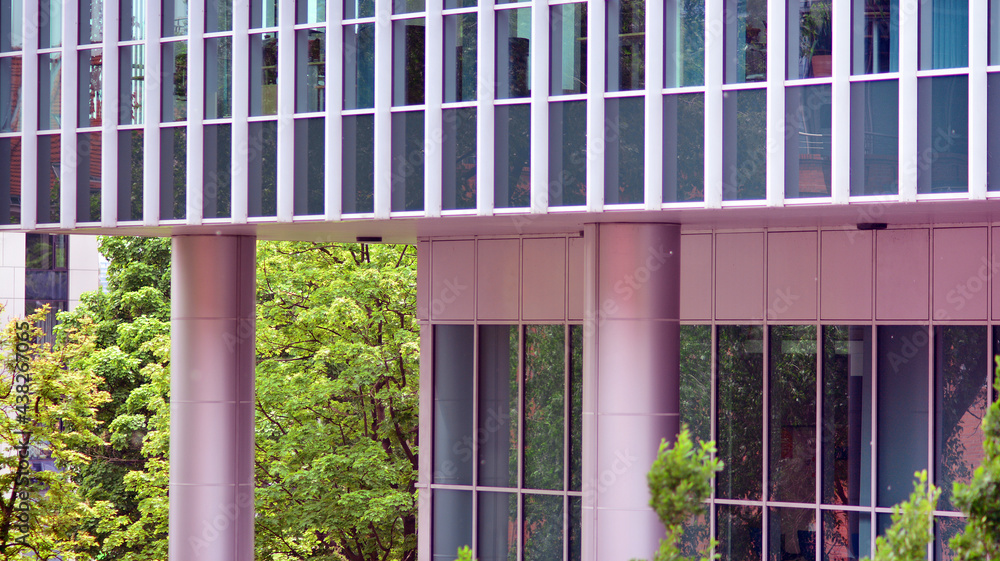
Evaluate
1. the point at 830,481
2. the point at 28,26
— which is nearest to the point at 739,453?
the point at 830,481

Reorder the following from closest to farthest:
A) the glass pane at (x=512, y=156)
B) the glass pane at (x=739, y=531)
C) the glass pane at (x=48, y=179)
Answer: the glass pane at (x=512, y=156) → the glass pane at (x=739, y=531) → the glass pane at (x=48, y=179)

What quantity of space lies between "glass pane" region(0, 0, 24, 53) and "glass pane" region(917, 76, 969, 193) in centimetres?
1618

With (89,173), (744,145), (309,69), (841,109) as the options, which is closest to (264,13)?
(309,69)

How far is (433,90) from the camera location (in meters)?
20.0

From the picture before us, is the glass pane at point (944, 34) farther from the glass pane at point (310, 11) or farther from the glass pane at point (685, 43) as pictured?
the glass pane at point (310, 11)

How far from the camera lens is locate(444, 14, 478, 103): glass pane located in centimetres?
1992

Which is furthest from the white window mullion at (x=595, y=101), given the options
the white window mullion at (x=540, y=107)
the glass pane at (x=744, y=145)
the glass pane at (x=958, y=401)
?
the glass pane at (x=958, y=401)

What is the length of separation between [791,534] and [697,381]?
3.09 metres

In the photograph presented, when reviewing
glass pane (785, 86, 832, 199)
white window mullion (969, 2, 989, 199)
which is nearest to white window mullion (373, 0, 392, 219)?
glass pane (785, 86, 832, 199)

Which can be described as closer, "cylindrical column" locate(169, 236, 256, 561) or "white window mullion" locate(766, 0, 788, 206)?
"white window mullion" locate(766, 0, 788, 206)

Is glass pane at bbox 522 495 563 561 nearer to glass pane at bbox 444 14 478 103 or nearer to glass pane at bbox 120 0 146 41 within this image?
glass pane at bbox 444 14 478 103

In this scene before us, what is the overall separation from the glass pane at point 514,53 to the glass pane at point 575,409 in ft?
17.8

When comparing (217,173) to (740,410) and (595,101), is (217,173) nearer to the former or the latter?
(595,101)

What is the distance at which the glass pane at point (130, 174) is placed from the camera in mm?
22203
